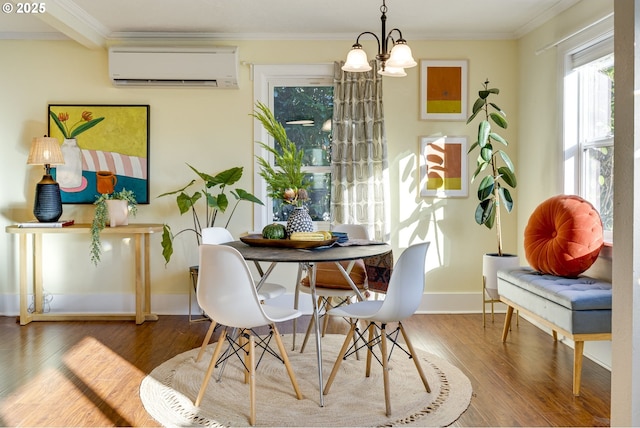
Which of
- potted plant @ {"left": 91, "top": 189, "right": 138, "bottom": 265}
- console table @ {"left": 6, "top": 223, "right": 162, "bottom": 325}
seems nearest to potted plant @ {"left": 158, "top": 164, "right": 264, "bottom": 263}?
console table @ {"left": 6, "top": 223, "right": 162, "bottom": 325}

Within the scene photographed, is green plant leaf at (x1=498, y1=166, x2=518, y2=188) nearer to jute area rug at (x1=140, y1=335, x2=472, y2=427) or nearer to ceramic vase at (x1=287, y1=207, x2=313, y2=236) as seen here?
jute area rug at (x1=140, y1=335, x2=472, y2=427)

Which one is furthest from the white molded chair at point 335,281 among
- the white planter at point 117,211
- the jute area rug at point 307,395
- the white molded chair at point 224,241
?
the white planter at point 117,211

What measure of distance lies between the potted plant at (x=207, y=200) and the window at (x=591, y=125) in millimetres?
2484

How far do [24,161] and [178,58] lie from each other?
168 centimetres

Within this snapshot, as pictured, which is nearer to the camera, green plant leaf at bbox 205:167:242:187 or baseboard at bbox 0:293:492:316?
green plant leaf at bbox 205:167:242:187

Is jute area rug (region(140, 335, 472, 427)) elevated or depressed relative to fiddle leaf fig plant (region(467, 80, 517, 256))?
depressed

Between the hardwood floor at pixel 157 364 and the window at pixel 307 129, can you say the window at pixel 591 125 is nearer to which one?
the hardwood floor at pixel 157 364

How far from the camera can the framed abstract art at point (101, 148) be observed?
15.0 feet

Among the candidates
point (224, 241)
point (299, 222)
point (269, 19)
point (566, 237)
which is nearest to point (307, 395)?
point (299, 222)

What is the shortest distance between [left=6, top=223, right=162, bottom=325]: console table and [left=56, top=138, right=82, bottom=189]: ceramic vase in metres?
0.45

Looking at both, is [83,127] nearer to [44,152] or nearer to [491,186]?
[44,152]

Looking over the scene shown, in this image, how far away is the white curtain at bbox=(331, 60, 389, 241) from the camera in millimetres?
4543

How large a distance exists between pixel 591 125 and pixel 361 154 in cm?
181

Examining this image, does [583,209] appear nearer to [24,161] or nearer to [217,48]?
[217,48]
